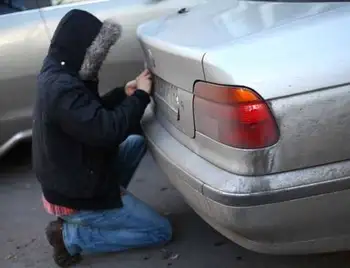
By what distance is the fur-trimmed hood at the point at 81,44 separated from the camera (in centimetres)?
365

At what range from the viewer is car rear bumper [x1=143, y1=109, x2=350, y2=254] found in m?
2.71

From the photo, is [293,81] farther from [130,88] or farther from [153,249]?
[153,249]

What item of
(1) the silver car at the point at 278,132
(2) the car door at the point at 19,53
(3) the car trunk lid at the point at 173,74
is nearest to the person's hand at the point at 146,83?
(3) the car trunk lid at the point at 173,74

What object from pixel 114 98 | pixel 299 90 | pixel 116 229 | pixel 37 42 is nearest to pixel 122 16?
pixel 37 42

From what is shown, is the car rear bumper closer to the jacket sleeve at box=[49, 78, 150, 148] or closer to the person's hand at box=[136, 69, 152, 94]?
the jacket sleeve at box=[49, 78, 150, 148]

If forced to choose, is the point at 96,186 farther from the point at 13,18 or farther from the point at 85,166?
the point at 13,18

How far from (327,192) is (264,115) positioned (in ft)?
1.24

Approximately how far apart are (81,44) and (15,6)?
1779 millimetres

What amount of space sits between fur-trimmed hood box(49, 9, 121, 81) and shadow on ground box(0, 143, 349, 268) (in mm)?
1063

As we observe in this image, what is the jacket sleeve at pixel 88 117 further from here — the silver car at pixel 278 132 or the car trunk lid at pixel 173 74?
the silver car at pixel 278 132

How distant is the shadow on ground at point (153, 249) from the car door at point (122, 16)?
715 millimetres

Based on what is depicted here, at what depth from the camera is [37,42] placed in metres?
5.16

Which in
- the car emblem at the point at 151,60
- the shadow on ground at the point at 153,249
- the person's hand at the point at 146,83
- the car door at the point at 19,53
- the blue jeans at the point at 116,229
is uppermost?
the car emblem at the point at 151,60

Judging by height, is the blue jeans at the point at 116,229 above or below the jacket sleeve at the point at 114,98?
below
